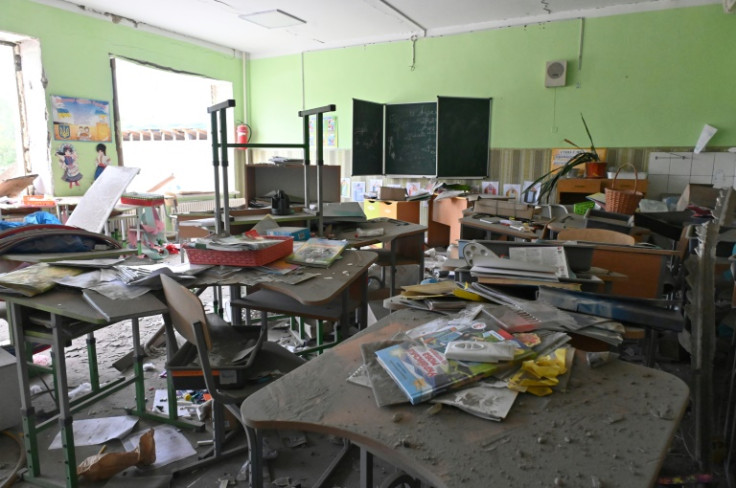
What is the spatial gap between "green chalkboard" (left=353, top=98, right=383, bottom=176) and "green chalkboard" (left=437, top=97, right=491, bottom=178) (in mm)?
900

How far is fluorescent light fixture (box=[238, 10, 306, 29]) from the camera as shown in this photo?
558 cm

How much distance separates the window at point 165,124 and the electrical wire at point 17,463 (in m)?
4.14

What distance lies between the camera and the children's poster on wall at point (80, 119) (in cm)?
525

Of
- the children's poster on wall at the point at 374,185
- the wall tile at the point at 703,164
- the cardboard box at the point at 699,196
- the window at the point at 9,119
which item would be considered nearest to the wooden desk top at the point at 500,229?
the cardboard box at the point at 699,196

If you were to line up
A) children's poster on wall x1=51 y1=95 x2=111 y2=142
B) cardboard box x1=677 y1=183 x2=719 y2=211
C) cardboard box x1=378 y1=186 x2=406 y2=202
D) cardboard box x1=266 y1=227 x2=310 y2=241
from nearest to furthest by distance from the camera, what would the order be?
cardboard box x1=266 y1=227 x2=310 y2=241
cardboard box x1=677 y1=183 x2=719 y2=211
children's poster on wall x1=51 y1=95 x2=111 y2=142
cardboard box x1=378 y1=186 x2=406 y2=202

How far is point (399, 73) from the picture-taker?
6.54m

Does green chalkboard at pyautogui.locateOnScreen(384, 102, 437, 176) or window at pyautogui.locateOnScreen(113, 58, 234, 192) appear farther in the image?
green chalkboard at pyautogui.locateOnScreen(384, 102, 437, 176)

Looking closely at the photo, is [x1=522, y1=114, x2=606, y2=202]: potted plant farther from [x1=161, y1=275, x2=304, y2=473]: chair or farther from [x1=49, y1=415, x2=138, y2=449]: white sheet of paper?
[x1=49, y1=415, x2=138, y2=449]: white sheet of paper

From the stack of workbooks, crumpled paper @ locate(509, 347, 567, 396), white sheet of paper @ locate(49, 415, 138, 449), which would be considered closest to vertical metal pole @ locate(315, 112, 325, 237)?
white sheet of paper @ locate(49, 415, 138, 449)

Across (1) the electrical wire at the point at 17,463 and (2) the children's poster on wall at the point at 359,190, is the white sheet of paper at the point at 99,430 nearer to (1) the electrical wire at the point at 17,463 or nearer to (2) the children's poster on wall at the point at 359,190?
(1) the electrical wire at the point at 17,463

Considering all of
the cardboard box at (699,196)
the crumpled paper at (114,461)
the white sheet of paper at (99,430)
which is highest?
the cardboard box at (699,196)

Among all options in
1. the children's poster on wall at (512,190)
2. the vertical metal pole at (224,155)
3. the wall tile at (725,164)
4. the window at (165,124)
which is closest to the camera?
the vertical metal pole at (224,155)

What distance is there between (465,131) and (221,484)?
17.1ft

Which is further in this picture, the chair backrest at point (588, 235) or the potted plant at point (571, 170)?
the potted plant at point (571, 170)
